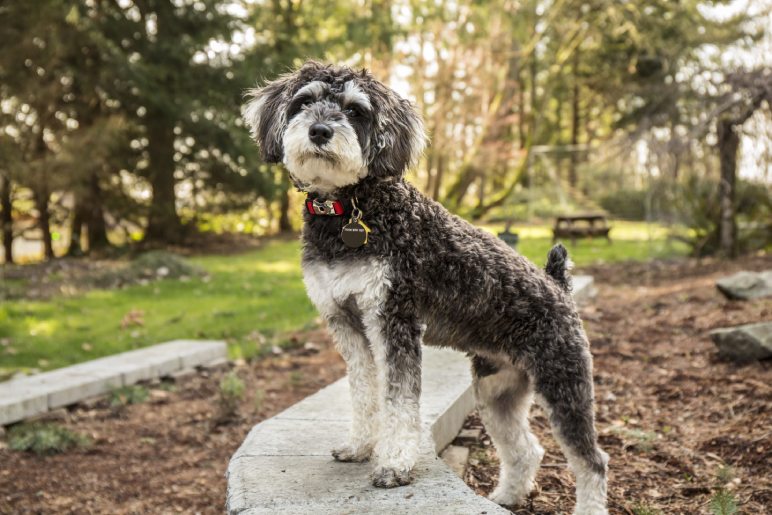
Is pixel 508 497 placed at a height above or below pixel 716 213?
below

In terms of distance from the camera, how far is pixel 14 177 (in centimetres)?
1455

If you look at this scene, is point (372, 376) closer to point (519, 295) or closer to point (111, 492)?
point (519, 295)

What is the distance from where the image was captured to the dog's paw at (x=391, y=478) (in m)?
3.28

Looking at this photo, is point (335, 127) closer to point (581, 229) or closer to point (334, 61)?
point (334, 61)

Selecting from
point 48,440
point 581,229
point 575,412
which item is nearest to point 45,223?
point 581,229

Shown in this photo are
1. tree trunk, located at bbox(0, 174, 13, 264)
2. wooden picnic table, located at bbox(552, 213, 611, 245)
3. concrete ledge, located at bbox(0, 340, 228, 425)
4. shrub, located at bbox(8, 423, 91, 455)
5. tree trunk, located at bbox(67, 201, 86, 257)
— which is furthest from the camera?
tree trunk, located at bbox(67, 201, 86, 257)

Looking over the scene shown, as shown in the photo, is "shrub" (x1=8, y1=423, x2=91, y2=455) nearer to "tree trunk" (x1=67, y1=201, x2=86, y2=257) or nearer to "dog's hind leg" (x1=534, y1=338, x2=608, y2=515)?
"dog's hind leg" (x1=534, y1=338, x2=608, y2=515)

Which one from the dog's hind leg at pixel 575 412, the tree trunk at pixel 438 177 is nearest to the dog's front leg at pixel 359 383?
the dog's hind leg at pixel 575 412

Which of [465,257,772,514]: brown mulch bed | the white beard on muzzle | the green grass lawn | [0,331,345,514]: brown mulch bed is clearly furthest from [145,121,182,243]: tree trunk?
the white beard on muzzle

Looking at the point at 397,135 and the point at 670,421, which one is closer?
the point at 397,135

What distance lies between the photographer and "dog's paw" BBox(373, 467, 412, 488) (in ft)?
10.8

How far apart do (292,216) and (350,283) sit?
2261 cm

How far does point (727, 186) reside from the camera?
1215cm

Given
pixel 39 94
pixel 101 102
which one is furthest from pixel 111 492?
pixel 101 102
